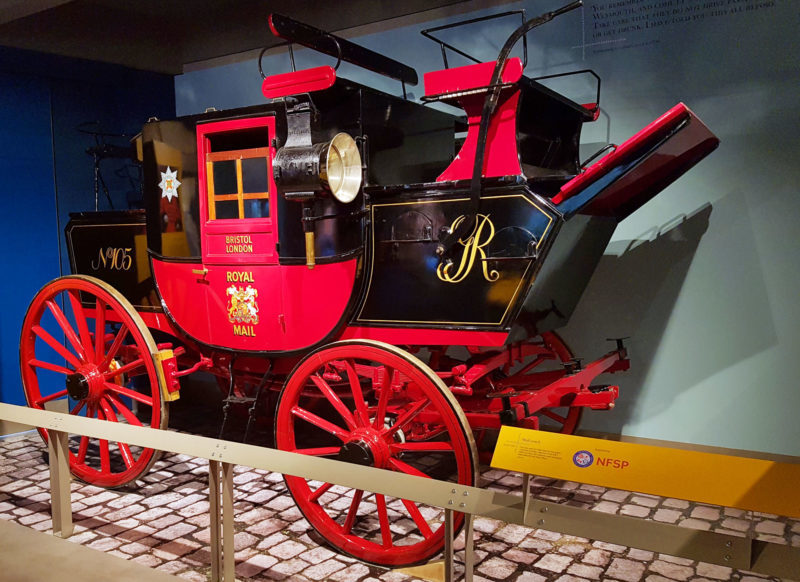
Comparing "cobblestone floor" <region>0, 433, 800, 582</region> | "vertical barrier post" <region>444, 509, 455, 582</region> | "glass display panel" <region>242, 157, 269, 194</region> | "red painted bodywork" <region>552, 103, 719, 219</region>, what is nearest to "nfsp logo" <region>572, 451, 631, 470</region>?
"vertical barrier post" <region>444, 509, 455, 582</region>

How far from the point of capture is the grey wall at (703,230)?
3.67 m

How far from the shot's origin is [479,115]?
10.3 feet

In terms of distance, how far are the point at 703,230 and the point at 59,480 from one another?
3.40 metres

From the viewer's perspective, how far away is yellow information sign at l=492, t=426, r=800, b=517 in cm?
175

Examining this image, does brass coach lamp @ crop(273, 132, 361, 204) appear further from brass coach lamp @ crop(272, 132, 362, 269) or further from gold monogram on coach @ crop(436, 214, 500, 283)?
gold monogram on coach @ crop(436, 214, 500, 283)

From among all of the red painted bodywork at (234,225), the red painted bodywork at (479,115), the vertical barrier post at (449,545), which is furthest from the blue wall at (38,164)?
the vertical barrier post at (449,545)

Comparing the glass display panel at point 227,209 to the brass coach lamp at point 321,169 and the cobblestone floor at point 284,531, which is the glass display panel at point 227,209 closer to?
the brass coach lamp at point 321,169

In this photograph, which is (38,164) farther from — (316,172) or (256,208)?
(316,172)

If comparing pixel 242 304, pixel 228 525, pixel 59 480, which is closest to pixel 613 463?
pixel 228 525

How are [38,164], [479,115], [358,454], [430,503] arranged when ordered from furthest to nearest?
[38,164]
[479,115]
[358,454]
[430,503]

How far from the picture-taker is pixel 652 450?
1.93 metres

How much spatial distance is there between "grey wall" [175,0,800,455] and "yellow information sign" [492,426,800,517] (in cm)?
217

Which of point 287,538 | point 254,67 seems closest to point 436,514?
point 287,538

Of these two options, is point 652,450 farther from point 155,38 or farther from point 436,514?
point 155,38
